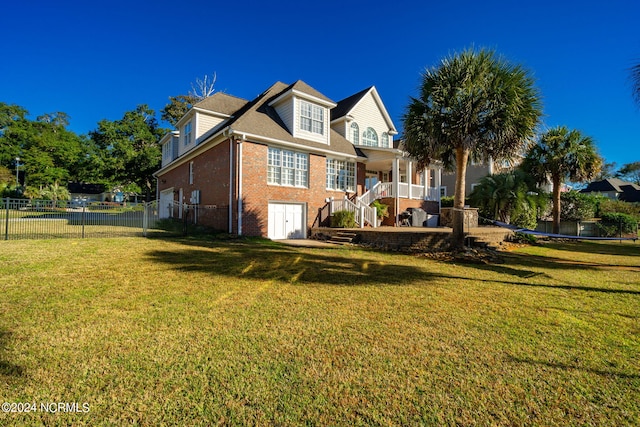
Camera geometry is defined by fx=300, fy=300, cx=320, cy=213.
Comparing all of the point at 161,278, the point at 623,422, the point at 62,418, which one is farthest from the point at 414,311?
the point at 161,278

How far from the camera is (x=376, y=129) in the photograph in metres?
21.6

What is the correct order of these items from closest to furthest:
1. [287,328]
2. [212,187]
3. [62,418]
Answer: [62,418]
[287,328]
[212,187]

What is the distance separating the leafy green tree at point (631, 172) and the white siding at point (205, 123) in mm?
82202

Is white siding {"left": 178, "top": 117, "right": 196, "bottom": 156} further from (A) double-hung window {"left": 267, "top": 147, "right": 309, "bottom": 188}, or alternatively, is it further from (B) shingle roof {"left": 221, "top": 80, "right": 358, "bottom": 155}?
(A) double-hung window {"left": 267, "top": 147, "right": 309, "bottom": 188}

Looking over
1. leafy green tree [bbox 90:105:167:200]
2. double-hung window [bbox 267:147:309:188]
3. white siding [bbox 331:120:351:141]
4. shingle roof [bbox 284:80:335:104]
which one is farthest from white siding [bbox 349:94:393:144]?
leafy green tree [bbox 90:105:167:200]

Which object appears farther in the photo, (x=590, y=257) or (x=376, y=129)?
(x=376, y=129)

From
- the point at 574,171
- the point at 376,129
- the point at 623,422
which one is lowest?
the point at 623,422

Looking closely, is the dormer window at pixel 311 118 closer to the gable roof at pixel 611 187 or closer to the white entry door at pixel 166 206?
the white entry door at pixel 166 206

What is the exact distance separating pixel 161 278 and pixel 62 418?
4.35 metres

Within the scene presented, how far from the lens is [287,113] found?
632 inches

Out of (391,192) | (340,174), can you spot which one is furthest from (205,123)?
(391,192)

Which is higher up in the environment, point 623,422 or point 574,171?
point 574,171

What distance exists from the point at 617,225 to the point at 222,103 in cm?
2842

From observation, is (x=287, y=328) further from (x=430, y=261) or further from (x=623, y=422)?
(x=430, y=261)
